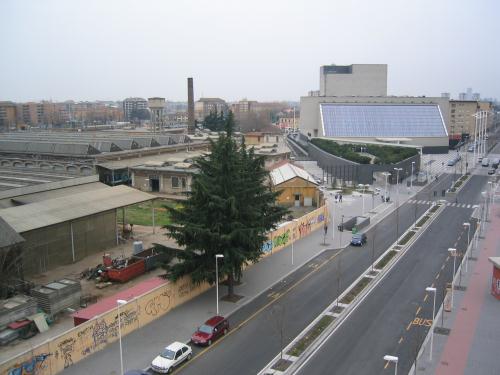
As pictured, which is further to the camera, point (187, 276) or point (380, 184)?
point (380, 184)

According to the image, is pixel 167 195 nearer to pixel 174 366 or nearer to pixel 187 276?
pixel 187 276

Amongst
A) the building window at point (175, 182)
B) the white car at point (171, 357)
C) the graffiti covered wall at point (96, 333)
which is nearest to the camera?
the graffiti covered wall at point (96, 333)

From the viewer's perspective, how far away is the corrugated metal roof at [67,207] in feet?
114

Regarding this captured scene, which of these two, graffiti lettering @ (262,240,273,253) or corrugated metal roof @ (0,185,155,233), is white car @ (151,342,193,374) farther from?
graffiti lettering @ (262,240,273,253)

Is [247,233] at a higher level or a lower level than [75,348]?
higher

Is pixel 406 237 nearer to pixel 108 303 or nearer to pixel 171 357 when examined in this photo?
pixel 108 303

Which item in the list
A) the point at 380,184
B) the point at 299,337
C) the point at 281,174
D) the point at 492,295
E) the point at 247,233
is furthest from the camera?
the point at 380,184

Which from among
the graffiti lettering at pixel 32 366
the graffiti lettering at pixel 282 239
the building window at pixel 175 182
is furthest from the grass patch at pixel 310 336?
the building window at pixel 175 182

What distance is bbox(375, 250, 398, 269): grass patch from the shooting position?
37.8 meters

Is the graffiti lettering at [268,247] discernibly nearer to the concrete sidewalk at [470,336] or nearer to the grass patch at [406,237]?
the grass patch at [406,237]

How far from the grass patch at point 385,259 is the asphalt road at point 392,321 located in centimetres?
97

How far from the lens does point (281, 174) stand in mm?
66188

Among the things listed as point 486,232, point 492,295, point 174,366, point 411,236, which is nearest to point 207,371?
point 174,366

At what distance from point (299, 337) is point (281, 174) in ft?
136
